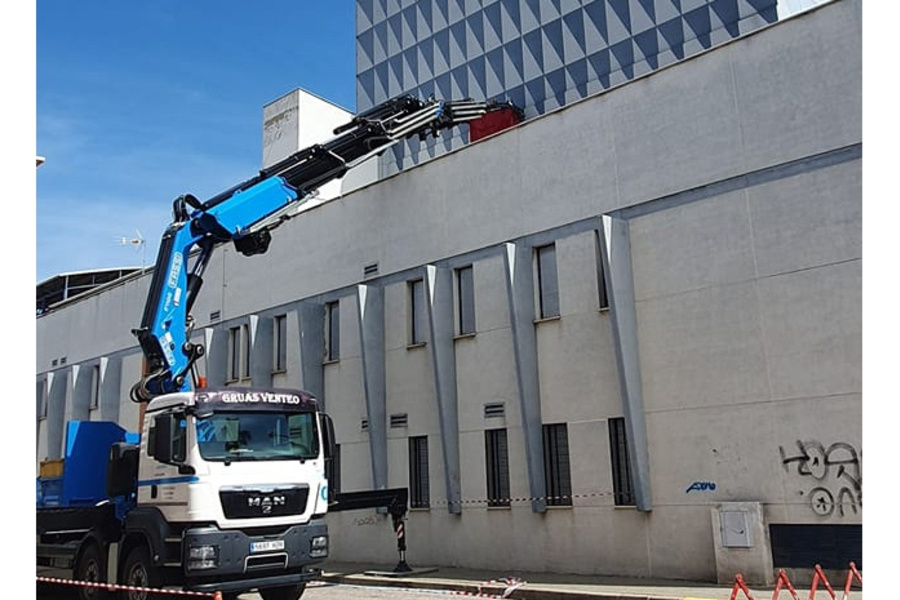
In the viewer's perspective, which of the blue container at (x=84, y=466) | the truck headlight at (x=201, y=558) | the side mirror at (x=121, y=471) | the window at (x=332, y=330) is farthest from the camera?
the window at (x=332, y=330)

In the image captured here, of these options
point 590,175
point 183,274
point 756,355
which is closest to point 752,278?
point 756,355

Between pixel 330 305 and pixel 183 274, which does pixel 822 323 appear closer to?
pixel 183 274

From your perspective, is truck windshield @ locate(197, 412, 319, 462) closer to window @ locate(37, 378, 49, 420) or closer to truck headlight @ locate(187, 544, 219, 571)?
truck headlight @ locate(187, 544, 219, 571)

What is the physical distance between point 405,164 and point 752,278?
24.7 meters

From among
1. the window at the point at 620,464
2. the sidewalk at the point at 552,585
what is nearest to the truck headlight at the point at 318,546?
the sidewalk at the point at 552,585

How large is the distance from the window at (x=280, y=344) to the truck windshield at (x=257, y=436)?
10.7m

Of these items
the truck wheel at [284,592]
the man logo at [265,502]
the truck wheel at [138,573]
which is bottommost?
the truck wheel at [284,592]

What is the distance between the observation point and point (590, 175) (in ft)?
56.0

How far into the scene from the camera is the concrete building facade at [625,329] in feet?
45.2

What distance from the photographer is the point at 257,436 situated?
1266 centimetres

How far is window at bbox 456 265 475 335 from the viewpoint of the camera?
63.0 ft

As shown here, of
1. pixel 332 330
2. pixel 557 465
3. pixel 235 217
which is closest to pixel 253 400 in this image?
pixel 235 217

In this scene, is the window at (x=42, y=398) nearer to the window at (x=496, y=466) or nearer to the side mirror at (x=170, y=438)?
the window at (x=496, y=466)

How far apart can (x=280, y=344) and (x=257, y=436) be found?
37.6ft
